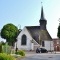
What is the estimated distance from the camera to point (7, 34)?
3615 inches

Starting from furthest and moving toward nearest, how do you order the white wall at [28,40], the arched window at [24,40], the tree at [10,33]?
the arched window at [24,40] → the tree at [10,33] → the white wall at [28,40]

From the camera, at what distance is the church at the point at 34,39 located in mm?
90812

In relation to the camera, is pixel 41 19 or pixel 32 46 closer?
pixel 32 46

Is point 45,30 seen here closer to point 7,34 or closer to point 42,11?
point 42,11

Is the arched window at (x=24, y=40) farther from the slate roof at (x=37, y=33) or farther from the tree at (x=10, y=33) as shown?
the tree at (x=10, y=33)

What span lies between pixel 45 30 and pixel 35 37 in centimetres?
640

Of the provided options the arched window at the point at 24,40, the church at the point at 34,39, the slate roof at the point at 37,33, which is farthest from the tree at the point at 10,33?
the slate roof at the point at 37,33

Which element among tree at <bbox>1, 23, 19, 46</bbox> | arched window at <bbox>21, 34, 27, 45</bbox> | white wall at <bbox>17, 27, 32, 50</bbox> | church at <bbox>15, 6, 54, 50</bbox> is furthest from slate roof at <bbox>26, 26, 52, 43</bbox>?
tree at <bbox>1, 23, 19, 46</bbox>

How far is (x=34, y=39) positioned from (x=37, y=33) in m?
3.36

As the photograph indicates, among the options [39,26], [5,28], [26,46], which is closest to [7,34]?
[5,28]

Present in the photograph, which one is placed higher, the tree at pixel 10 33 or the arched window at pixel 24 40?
the tree at pixel 10 33

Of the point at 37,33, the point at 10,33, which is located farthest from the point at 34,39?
the point at 10,33

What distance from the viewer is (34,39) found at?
92875mm

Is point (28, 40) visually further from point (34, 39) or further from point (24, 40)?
point (34, 39)
